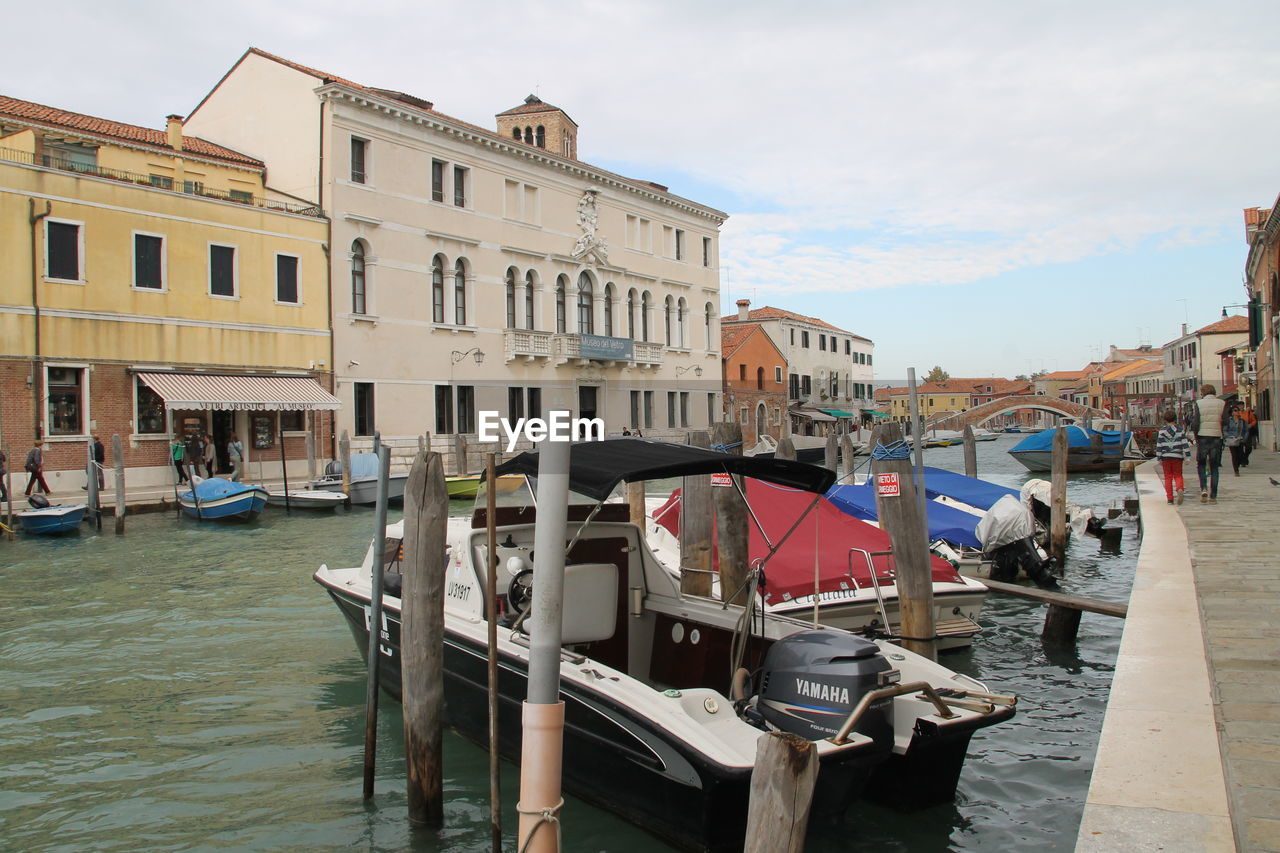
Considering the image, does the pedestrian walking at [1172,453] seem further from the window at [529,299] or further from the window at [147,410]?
the window at [529,299]

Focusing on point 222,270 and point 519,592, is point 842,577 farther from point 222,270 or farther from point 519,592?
point 222,270

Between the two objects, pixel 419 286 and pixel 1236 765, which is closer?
pixel 1236 765

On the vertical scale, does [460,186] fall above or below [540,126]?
below

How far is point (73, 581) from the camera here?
1168 centimetres

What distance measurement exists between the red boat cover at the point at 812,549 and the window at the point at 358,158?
17294 millimetres

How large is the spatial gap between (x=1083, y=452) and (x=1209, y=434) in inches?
742

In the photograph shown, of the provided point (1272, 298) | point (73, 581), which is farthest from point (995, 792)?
point (1272, 298)

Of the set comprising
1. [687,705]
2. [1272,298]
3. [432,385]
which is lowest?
[687,705]

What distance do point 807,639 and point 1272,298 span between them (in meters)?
24.5

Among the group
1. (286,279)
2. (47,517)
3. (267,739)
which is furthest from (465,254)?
(267,739)

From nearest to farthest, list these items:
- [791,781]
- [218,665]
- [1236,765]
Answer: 1. [791,781]
2. [1236,765]
3. [218,665]

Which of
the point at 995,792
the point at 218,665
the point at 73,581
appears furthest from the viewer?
the point at 73,581

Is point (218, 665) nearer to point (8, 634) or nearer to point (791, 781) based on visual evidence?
point (8, 634)

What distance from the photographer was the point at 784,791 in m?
2.75
